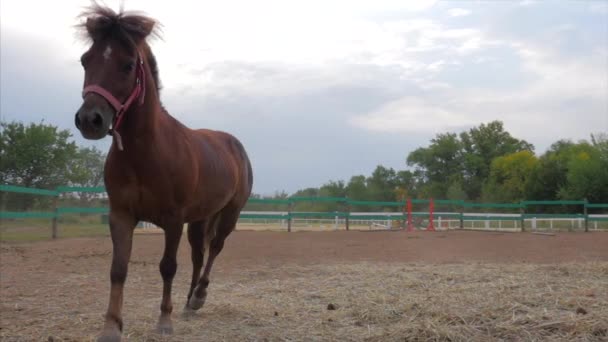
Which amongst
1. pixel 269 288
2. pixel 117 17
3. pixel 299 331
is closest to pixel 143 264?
pixel 269 288

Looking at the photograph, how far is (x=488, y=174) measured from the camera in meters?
57.0

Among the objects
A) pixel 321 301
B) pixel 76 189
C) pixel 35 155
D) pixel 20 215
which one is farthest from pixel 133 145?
pixel 35 155

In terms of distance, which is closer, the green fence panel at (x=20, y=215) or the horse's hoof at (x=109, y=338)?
the horse's hoof at (x=109, y=338)

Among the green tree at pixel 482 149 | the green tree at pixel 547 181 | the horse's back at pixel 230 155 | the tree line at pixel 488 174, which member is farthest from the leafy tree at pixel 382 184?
the horse's back at pixel 230 155

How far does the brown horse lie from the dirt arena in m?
0.72

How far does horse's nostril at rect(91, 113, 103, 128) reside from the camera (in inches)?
111

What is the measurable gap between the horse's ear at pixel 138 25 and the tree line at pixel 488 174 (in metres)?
37.8

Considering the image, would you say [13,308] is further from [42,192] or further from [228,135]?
[42,192]

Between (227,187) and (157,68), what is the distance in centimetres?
127

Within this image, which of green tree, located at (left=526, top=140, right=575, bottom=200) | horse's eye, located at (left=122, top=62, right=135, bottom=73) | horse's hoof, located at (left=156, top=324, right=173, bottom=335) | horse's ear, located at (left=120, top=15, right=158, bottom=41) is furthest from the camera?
green tree, located at (left=526, top=140, right=575, bottom=200)

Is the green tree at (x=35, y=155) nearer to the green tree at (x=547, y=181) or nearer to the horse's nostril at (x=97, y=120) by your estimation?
the horse's nostril at (x=97, y=120)

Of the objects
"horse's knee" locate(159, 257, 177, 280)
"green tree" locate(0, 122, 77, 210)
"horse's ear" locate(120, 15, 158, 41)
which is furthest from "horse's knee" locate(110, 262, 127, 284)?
"green tree" locate(0, 122, 77, 210)

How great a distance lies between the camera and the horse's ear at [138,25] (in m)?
3.30

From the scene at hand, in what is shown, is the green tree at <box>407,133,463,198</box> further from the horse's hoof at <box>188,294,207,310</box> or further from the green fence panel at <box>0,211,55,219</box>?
the horse's hoof at <box>188,294,207,310</box>
